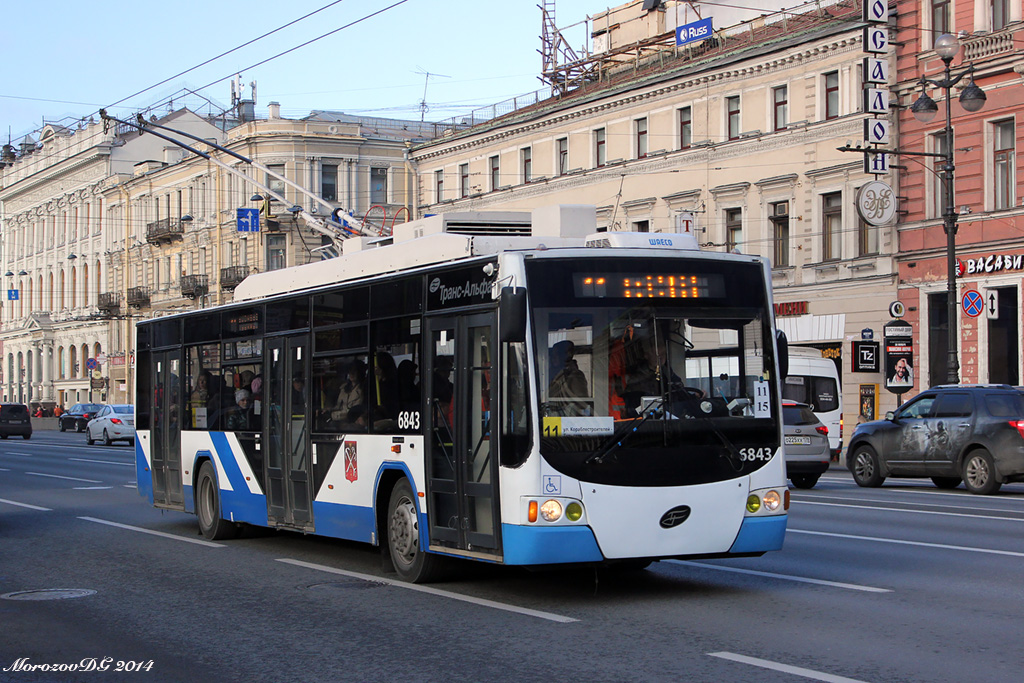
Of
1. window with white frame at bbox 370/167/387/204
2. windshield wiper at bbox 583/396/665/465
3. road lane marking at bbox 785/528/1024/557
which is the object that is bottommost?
road lane marking at bbox 785/528/1024/557

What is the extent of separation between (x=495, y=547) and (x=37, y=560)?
18.4 feet

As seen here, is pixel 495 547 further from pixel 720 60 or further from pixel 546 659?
pixel 720 60

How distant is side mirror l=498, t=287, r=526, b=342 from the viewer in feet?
31.1

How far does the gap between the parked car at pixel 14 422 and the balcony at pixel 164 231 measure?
20.2 m

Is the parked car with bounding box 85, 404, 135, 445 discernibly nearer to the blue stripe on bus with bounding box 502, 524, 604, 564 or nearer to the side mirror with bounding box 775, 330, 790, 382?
the side mirror with bounding box 775, 330, 790, 382

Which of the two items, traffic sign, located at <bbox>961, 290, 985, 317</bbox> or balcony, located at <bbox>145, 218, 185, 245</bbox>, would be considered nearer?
traffic sign, located at <bbox>961, 290, 985, 317</bbox>

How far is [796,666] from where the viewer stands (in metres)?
7.55

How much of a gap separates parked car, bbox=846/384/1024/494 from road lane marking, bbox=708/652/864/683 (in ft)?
47.9

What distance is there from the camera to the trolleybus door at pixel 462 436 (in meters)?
10.1

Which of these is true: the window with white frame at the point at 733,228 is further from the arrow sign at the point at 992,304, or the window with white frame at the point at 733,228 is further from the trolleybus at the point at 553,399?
the trolleybus at the point at 553,399

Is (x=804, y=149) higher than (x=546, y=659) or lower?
higher

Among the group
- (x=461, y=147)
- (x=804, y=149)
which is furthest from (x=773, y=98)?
(x=461, y=147)

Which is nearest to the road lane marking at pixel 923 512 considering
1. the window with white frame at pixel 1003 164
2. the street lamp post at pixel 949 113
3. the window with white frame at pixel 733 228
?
the street lamp post at pixel 949 113

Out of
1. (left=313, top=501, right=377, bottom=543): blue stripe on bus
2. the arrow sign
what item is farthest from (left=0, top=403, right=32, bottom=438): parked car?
(left=313, top=501, right=377, bottom=543): blue stripe on bus
